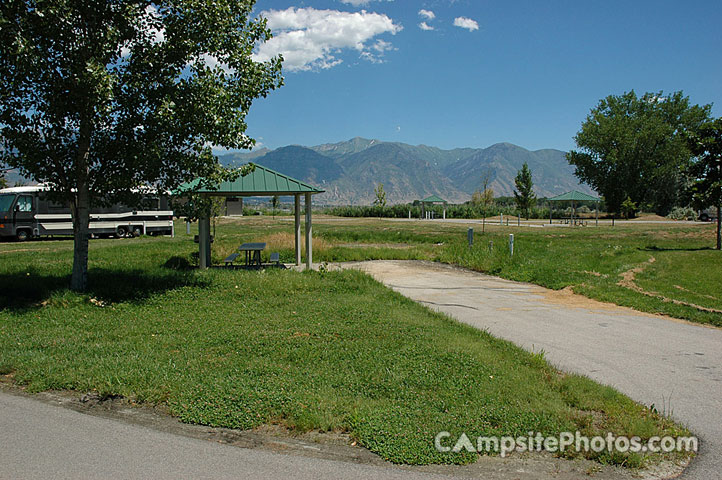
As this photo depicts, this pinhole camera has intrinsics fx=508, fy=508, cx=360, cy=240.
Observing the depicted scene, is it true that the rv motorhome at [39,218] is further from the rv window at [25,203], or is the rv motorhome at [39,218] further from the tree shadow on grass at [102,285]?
the tree shadow on grass at [102,285]

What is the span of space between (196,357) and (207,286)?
4.24m

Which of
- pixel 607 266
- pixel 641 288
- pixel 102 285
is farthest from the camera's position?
pixel 607 266

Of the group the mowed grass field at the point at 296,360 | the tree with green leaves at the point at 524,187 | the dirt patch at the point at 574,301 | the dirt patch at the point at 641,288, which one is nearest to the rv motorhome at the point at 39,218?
the mowed grass field at the point at 296,360

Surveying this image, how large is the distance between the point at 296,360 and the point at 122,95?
615 centimetres

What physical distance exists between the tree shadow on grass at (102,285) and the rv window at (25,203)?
17.3 m

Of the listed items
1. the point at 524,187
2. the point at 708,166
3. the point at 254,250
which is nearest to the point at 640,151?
the point at 524,187

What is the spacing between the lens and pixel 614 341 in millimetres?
8227

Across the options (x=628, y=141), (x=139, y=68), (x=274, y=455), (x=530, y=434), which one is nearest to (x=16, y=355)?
(x=274, y=455)

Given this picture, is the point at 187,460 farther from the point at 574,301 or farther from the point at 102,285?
the point at 574,301

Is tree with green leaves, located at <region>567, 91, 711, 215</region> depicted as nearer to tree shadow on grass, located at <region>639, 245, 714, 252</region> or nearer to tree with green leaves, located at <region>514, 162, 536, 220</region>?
tree with green leaves, located at <region>514, 162, 536, 220</region>

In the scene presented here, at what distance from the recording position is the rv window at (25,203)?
2552cm

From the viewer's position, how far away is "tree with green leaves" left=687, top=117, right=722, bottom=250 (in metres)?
21.2

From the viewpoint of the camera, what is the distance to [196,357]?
246 inches

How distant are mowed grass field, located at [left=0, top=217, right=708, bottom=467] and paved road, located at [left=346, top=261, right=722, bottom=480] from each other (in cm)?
49
